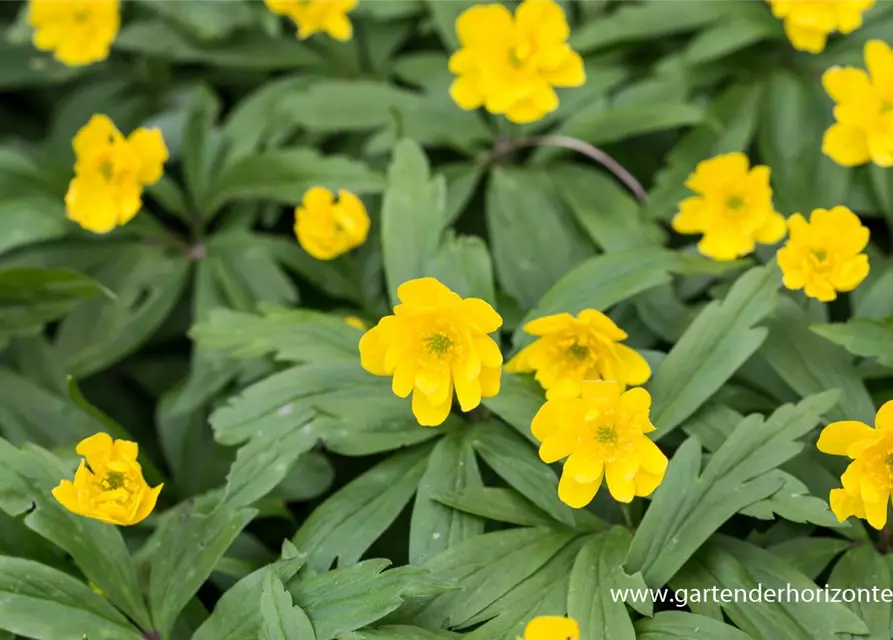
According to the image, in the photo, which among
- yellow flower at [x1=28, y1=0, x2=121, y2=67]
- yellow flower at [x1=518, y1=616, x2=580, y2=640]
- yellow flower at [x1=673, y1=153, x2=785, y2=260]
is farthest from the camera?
yellow flower at [x1=28, y1=0, x2=121, y2=67]

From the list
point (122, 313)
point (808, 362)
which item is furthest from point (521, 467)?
point (122, 313)

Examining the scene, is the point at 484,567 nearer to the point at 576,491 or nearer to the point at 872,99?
the point at 576,491

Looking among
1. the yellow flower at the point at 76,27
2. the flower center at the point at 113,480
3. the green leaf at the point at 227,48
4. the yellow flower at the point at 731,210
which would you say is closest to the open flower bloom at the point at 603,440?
the yellow flower at the point at 731,210

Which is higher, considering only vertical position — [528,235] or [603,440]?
[603,440]

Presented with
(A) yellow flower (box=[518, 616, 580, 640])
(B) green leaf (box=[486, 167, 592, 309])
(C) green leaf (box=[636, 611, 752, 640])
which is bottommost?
(C) green leaf (box=[636, 611, 752, 640])

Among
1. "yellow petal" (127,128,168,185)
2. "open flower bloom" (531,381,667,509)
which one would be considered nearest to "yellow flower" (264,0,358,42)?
"yellow petal" (127,128,168,185)

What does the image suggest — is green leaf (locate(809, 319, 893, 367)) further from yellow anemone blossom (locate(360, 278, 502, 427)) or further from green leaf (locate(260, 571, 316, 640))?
green leaf (locate(260, 571, 316, 640))
